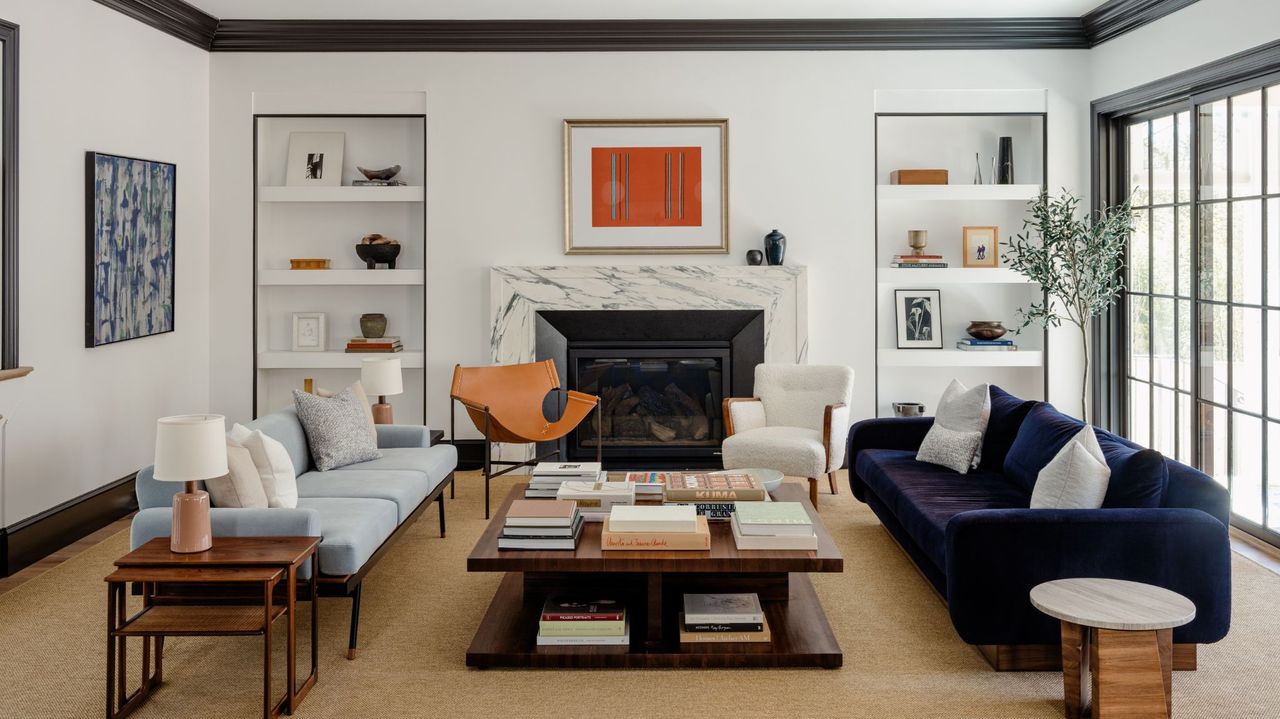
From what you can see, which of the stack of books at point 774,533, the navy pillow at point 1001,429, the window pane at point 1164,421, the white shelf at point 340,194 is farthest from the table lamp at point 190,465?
the window pane at point 1164,421

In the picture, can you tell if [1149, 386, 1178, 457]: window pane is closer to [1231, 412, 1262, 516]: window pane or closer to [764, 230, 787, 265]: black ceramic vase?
[1231, 412, 1262, 516]: window pane

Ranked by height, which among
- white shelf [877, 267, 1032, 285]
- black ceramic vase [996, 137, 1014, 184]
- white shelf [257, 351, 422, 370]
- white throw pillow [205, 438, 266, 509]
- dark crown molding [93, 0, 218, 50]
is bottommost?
white throw pillow [205, 438, 266, 509]

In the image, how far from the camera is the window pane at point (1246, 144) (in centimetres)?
491

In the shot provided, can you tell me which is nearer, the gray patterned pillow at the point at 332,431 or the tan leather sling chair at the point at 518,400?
the gray patterned pillow at the point at 332,431

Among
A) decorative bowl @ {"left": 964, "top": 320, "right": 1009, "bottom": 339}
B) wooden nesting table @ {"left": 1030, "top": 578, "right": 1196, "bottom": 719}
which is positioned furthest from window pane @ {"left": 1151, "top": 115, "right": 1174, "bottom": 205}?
wooden nesting table @ {"left": 1030, "top": 578, "right": 1196, "bottom": 719}

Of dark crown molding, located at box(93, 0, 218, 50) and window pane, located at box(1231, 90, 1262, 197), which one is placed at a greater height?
dark crown molding, located at box(93, 0, 218, 50)

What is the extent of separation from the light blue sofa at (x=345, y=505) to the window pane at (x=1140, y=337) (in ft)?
13.6

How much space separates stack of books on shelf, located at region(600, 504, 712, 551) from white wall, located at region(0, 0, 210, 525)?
295 centimetres

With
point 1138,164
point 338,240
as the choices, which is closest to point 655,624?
point 338,240

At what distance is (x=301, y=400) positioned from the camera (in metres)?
4.76

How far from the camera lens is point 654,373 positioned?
686 centimetres

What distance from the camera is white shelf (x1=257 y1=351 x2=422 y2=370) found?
22.0 ft

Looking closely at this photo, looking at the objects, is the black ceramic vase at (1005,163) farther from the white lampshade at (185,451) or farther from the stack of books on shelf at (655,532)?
the white lampshade at (185,451)

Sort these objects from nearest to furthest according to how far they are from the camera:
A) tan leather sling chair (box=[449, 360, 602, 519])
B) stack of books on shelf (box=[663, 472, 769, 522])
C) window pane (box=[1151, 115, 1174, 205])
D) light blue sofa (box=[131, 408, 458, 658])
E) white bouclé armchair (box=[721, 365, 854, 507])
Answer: light blue sofa (box=[131, 408, 458, 658]) → stack of books on shelf (box=[663, 472, 769, 522]) → white bouclé armchair (box=[721, 365, 854, 507]) → window pane (box=[1151, 115, 1174, 205]) → tan leather sling chair (box=[449, 360, 602, 519])
